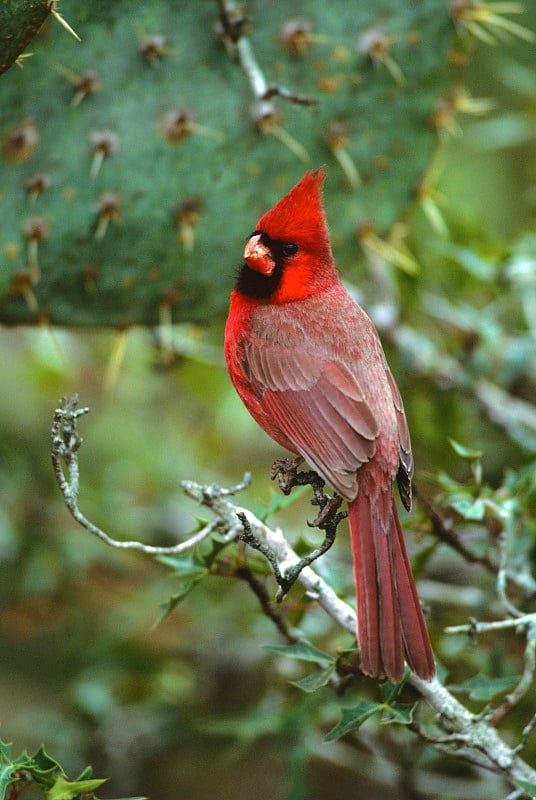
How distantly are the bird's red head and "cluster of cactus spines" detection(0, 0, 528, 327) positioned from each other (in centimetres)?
27

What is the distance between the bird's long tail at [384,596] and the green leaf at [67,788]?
20.0 inches

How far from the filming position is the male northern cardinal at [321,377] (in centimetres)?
185

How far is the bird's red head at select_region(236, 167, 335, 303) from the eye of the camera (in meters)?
1.98

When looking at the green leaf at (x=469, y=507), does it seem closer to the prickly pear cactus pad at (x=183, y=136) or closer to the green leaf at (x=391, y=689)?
the green leaf at (x=391, y=689)

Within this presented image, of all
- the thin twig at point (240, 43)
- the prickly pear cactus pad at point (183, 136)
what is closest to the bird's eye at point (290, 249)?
the prickly pear cactus pad at point (183, 136)

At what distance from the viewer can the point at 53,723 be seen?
9.91 feet

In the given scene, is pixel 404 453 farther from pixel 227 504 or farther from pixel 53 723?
pixel 53 723

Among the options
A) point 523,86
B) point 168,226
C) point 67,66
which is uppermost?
point 67,66

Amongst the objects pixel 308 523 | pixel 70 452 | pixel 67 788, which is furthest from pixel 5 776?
pixel 308 523

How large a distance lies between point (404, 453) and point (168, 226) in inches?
35.8

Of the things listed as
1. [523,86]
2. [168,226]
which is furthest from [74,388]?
[523,86]

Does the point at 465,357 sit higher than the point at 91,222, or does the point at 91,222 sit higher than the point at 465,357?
the point at 91,222

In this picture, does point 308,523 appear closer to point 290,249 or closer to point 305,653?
point 305,653

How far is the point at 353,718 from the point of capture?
1.72 meters
